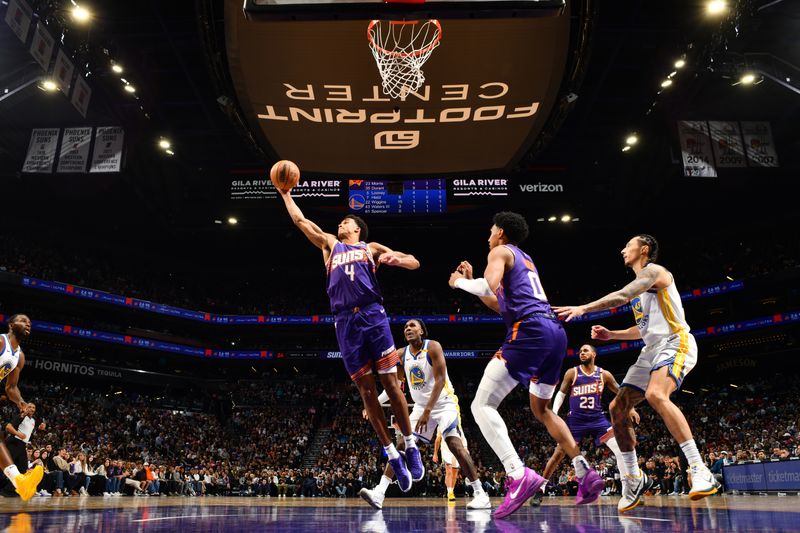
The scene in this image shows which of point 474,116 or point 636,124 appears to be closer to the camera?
point 474,116

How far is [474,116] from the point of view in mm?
14641

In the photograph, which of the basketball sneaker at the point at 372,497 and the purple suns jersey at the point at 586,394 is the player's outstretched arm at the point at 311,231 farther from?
the purple suns jersey at the point at 586,394

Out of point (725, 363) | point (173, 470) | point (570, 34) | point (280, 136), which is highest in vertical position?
point (570, 34)

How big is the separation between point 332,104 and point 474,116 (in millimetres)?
3591

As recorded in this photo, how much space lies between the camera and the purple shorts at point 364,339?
4.93 m

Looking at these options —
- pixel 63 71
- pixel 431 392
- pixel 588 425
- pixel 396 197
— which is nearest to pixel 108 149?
pixel 63 71

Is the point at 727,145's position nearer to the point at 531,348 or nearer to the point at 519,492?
the point at 531,348

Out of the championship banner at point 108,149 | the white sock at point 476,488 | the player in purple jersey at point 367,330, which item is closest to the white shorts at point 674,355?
the player in purple jersey at point 367,330

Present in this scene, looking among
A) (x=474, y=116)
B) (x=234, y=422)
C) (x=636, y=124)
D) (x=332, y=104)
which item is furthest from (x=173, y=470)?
(x=636, y=124)

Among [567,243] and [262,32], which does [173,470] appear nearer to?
[262,32]

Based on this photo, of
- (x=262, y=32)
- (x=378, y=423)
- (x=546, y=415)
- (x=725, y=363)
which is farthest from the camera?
(x=725, y=363)

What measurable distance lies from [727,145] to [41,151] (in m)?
23.0

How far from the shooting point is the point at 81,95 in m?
17.1

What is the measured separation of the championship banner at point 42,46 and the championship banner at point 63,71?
0.46 meters
